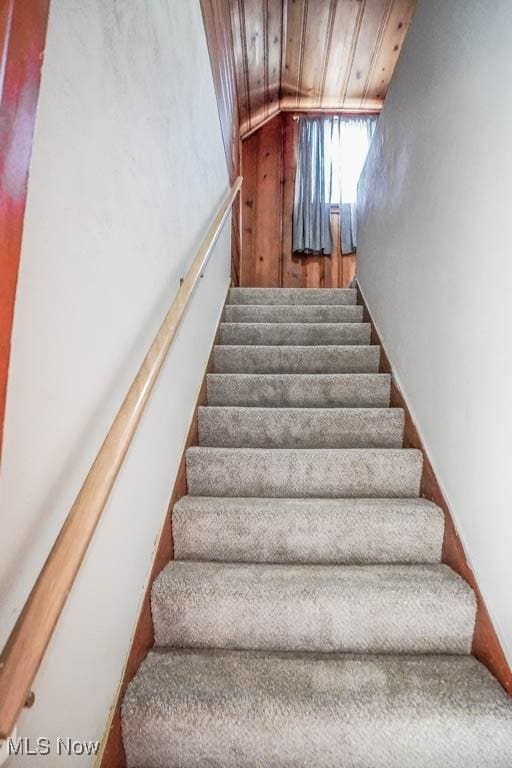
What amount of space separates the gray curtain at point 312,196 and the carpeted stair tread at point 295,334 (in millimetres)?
2241

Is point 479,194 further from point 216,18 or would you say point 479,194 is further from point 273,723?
point 216,18

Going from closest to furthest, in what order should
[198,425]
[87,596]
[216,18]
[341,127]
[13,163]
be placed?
[13,163], [87,596], [198,425], [216,18], [341,127]

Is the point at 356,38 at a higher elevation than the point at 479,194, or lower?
higher

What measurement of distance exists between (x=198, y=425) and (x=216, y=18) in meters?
2.21

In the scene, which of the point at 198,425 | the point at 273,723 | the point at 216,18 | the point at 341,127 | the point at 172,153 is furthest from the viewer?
the point at 341,127

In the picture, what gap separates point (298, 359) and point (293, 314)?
558 mm

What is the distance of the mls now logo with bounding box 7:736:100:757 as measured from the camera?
1.92ft

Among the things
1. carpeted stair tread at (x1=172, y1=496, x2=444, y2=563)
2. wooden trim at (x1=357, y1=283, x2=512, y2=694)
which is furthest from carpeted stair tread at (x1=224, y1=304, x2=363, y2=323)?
carpeted stair tread at (x1=172, y1=496, x2=444, y2=563)

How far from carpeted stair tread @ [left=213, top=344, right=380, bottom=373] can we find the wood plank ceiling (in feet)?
8.38

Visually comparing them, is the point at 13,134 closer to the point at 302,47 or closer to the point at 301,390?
the point at 301,390

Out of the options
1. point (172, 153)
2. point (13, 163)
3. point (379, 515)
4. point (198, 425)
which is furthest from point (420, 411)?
point (13, 163)

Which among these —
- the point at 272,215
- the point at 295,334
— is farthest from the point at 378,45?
the point at 295,334

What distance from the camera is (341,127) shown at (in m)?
4.45

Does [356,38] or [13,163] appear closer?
[13,163]
